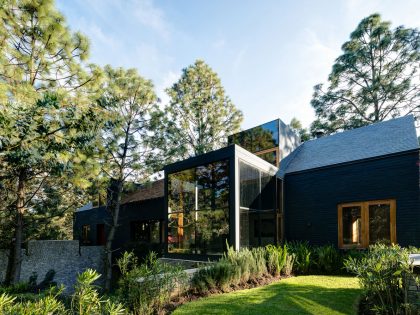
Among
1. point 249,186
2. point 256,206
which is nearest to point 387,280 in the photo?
point 249,186

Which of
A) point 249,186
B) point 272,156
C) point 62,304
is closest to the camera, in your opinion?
point 62,304

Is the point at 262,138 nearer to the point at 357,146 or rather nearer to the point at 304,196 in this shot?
the point at 304,196

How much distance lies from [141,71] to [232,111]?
9.96 metres

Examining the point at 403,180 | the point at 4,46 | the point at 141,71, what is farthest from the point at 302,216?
the point at 4,46

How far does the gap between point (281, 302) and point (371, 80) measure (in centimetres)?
2039

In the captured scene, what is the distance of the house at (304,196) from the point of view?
938cm

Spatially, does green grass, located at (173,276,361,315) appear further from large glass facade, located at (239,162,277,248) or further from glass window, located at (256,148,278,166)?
glass window, located at (256,148,278,166)

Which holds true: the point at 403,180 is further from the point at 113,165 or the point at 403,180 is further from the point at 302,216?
the point at 113,165

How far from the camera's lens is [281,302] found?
18.0 feet

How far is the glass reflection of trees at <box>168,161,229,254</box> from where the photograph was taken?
9.48m

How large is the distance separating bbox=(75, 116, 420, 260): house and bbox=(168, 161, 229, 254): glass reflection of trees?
33 millimetres

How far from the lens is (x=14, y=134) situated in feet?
18.0

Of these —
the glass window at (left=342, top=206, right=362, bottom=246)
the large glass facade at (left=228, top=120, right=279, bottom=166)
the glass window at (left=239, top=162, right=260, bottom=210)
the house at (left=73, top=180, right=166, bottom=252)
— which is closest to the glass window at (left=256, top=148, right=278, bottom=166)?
the large glass facade at (left=228, top=120, right=279, bottom=166)

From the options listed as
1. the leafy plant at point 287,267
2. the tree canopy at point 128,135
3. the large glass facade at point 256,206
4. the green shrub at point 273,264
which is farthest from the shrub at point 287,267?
the tree canopy at point 128,135
